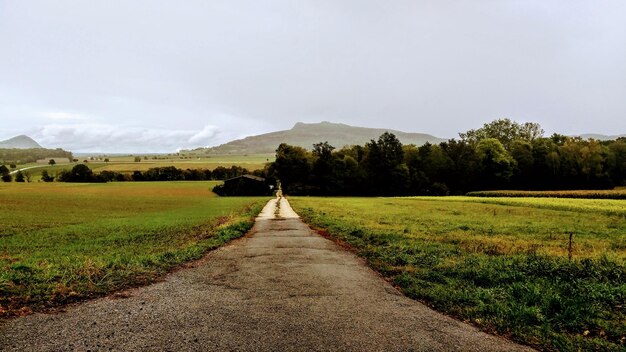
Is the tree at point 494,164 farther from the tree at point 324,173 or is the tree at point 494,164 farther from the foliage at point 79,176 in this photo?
the foliage at point 79,176

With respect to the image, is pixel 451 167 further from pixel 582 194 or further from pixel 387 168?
pixel 582 194

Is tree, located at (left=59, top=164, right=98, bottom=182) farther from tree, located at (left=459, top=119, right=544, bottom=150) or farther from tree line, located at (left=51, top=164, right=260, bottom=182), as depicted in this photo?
tree, located at (left=459, top=119, right=544, bottom=150)

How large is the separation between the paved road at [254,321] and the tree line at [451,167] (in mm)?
89230

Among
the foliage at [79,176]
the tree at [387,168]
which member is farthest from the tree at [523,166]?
the foliage at [79,176]

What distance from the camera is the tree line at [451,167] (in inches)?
3590

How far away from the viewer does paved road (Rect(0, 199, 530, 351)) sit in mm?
6793

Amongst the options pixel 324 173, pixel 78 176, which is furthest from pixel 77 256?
pixel 78 176

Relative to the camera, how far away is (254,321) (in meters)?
7.96

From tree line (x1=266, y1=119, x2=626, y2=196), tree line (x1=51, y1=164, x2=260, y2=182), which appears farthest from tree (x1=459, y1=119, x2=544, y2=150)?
tree line (x1=51, y1=164, x2=260, y2=182)

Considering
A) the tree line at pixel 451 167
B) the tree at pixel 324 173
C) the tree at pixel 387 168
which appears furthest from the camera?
the tree at pixel 324 173

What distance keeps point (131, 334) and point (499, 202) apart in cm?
5960

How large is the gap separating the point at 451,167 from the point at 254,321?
9868 cm

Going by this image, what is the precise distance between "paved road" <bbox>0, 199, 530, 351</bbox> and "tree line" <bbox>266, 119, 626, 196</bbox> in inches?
3513

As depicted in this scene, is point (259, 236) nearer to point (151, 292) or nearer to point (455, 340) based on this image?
point (151, 292)
